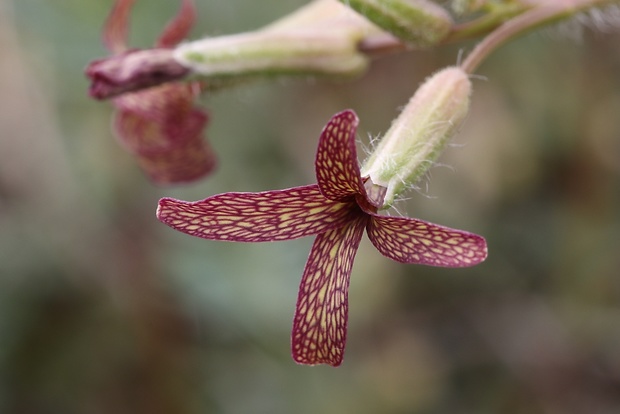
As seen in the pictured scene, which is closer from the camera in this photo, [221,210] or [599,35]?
[221,210]

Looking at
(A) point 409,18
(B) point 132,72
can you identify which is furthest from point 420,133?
(B) point 132,72

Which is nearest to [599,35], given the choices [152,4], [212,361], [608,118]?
[608,118]

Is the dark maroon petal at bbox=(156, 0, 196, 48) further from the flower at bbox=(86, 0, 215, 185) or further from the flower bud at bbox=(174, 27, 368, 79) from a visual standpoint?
the flower bud at bbox=(174, 27, 368, 79)

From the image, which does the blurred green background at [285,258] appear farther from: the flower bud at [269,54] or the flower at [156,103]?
the flower bud at [269,54]

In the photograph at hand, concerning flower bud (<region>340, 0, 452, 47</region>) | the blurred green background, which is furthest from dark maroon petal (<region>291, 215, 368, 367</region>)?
the blurred green background

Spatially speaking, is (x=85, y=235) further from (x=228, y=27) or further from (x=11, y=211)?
(x=228, y=27)

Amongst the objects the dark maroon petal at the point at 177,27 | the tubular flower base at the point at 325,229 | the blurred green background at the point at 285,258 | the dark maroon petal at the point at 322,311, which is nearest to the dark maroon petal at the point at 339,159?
the tubular flower base at the point at 325,229

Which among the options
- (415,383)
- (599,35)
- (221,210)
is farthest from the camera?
(415,383)
